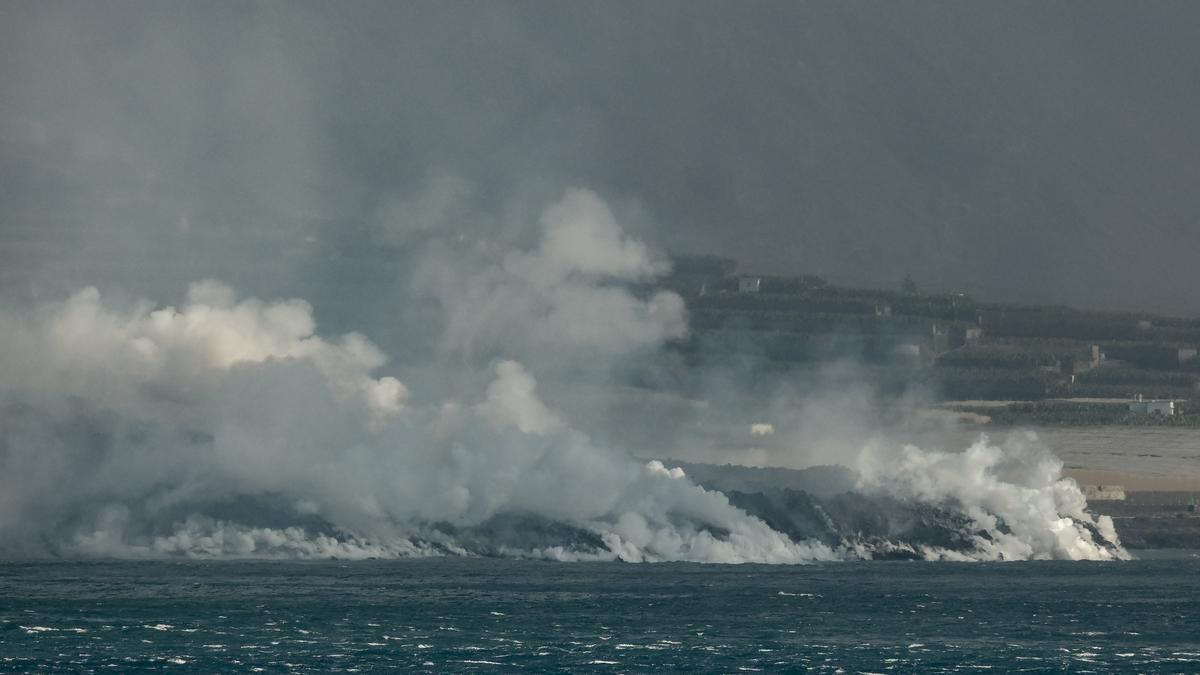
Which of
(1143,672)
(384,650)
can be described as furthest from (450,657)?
(1143,672)

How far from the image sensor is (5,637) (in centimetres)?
18062

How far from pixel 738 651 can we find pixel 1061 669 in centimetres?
2973

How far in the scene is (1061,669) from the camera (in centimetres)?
16288

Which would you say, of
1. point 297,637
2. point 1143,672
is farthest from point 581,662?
point 1143,672

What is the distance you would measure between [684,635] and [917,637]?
23153 millimetres

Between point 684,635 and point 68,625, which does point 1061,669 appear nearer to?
point 684,635

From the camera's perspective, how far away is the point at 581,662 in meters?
166

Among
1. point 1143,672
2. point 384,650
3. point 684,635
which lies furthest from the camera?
point 684,635

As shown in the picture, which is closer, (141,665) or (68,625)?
(141,665)

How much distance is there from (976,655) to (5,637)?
91415mm

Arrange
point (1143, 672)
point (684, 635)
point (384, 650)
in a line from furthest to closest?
1. point (684, 635)
2. point (384, 650)
3. point (1143, 672)

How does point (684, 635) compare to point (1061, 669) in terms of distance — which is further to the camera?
point (684, 635)

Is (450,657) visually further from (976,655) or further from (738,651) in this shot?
(976,655)

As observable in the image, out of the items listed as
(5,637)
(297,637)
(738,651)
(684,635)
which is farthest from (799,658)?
(5,637)
